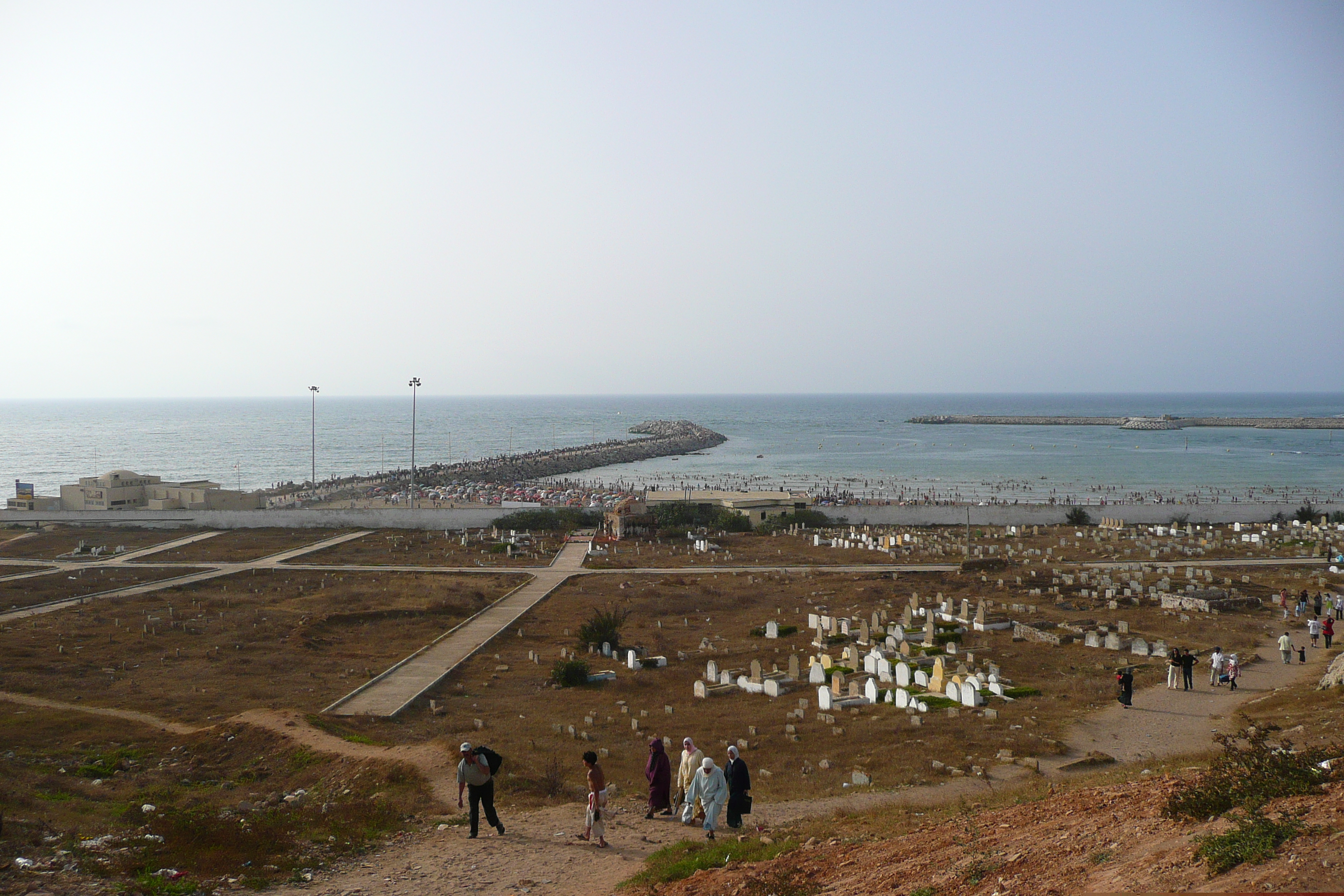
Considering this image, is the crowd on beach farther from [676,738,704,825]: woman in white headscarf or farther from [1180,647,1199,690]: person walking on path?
[1180,647,1199,690]: person walking on path

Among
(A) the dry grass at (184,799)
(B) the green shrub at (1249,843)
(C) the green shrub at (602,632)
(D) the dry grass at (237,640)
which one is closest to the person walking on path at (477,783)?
(A) the dry grass at (184,799)

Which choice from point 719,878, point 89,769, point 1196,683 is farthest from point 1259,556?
point 89,769

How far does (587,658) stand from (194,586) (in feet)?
70.1

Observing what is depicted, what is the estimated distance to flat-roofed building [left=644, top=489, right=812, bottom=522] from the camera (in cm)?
5950

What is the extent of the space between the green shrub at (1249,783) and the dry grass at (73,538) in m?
51.1

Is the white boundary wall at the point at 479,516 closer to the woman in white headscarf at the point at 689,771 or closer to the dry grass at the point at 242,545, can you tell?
the dry grass at the point at 242,545

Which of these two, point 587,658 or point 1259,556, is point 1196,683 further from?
point 1259,556

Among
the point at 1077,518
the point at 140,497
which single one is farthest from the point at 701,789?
the point at 140,497

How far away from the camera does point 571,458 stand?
116m

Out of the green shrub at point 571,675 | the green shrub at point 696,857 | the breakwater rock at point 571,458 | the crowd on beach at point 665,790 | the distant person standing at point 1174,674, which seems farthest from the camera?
the breakwater rock at point 571,458

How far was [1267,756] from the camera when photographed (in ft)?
28.5

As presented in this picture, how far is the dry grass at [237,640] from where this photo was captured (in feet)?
71.7

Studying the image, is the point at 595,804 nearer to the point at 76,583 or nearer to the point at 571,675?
the point at 571,675

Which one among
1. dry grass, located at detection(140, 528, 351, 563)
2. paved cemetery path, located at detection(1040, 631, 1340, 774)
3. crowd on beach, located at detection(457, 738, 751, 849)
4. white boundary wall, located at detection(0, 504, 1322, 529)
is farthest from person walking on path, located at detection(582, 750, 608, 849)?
white boundary wall, located at detection(0, 504, 1322, 529)
